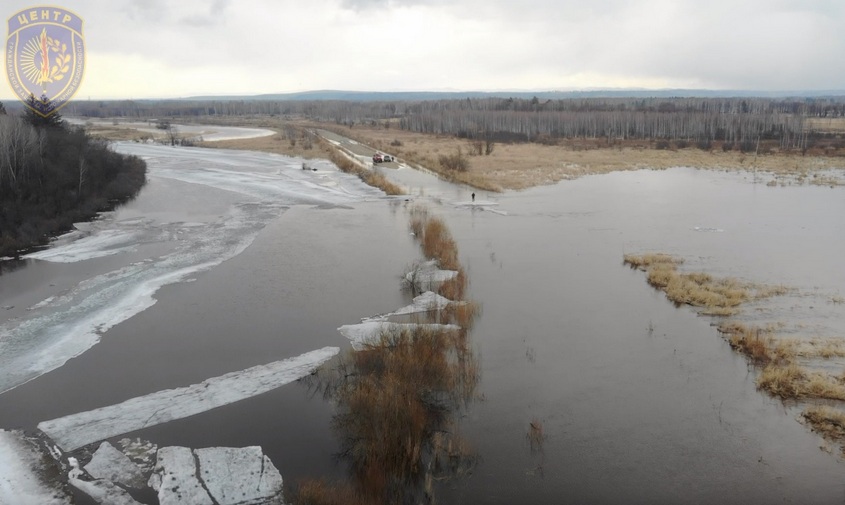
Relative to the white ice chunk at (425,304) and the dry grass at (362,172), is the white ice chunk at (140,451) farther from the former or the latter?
the dry grass at (362,172)

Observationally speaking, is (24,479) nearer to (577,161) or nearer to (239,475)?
(239,475)

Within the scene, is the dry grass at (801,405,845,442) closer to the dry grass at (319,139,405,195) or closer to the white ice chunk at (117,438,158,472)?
the white ice chunk at (117,438,158,472)

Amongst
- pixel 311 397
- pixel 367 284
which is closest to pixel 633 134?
pixel 367 284

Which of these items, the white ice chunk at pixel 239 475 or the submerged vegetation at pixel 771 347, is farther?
the submerged vegetation at pixel 771 347

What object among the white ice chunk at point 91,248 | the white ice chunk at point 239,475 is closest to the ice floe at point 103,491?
the white ice chunk at point 239,475

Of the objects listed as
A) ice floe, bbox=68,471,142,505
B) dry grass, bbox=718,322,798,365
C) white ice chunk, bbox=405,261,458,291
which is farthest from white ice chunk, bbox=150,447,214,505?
dry grass, bbox=718,322,798,365

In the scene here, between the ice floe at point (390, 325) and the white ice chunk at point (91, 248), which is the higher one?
the white ice chunk at point (91, 248)
